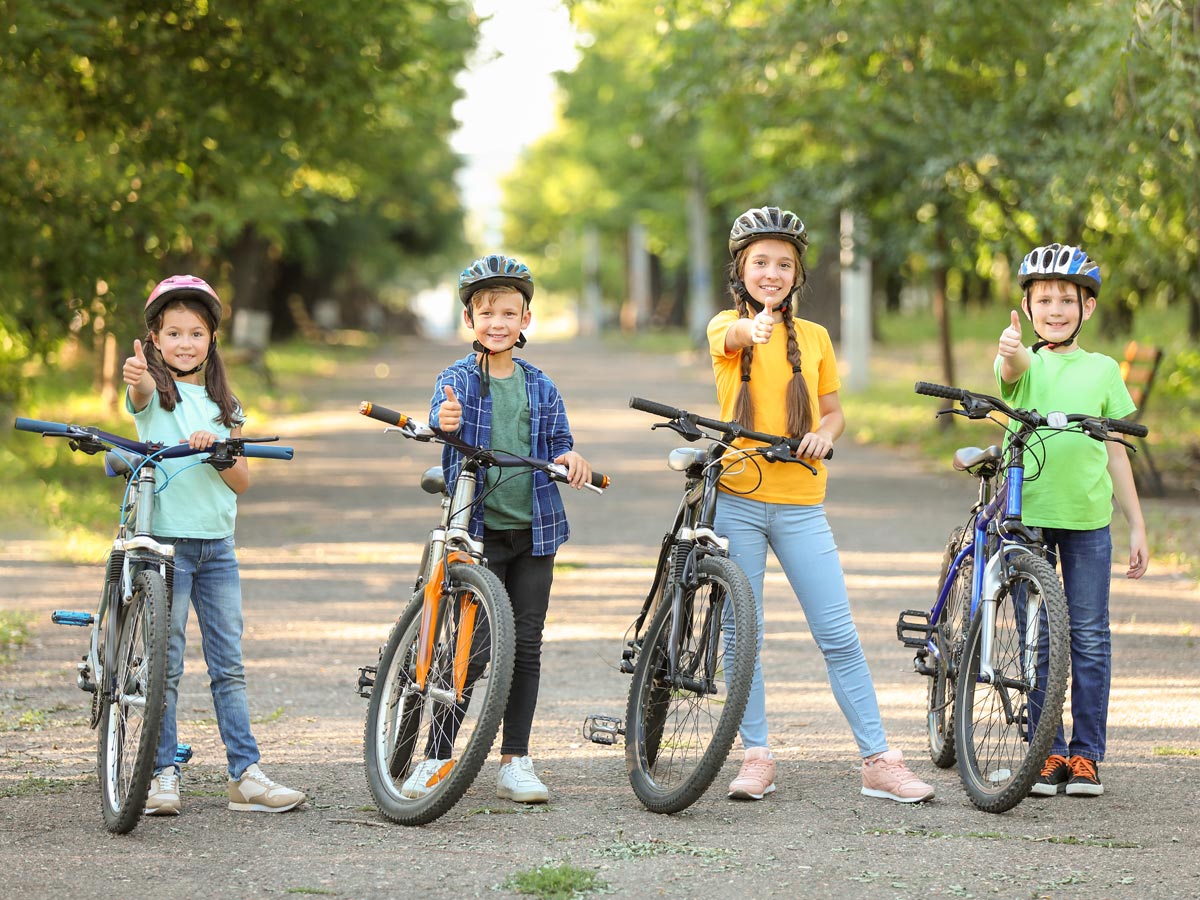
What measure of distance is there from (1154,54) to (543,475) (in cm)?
720

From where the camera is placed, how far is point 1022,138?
1600 centimetres

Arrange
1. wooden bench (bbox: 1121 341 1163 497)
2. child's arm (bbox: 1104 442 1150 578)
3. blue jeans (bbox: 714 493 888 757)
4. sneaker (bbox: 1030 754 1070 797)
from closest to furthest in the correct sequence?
blue jeans (bbox: 714 493 888 757) < sneaker (bbox: 1030 754 1070 797) < child's arm (bbox: 1104 442 1150 578) < wooden bench (bbox: 1121 341 1163 497)

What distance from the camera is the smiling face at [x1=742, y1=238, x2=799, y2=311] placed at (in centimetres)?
558

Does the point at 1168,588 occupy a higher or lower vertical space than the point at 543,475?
lower

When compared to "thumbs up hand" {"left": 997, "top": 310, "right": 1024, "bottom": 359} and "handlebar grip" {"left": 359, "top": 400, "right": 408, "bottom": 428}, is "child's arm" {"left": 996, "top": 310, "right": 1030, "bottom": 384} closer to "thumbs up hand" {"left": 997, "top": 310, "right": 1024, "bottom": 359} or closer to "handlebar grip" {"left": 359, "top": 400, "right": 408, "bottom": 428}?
"thumbs up hand" {"left": 997, "top": 310, "right": 1024, "bottom": 359}

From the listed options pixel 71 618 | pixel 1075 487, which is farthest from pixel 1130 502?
pixel 71 618

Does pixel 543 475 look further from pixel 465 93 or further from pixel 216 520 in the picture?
pixel 465 93

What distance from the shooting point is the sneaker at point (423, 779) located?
5289mm

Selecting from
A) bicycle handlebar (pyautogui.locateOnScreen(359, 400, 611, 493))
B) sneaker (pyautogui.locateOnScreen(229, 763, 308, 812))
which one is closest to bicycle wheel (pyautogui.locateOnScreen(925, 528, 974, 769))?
bicycle handlebar (pyautogui.locateOnScreen(359, 400, 611, 493))

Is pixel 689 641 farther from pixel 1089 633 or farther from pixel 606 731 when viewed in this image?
pixel 1089 633

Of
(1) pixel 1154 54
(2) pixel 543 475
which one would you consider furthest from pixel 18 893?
(1) pixel 1154 54

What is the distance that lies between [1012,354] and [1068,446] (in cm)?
41

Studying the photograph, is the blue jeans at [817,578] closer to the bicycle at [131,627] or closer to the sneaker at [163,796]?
the bicycle at [131,627]

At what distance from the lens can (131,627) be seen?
5312 millimetres
